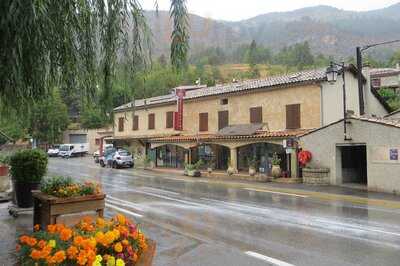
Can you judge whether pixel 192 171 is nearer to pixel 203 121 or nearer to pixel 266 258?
pixel 203 121

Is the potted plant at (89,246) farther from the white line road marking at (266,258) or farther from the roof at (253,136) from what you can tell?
the roof at (253,136)

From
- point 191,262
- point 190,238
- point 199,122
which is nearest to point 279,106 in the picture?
point 199,122

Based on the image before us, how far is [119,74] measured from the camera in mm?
5379

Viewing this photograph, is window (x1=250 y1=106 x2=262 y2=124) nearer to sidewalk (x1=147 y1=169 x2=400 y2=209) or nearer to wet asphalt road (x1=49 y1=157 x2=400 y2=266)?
sidewalk (x1=147 y1=169 x2=400 y2=209)

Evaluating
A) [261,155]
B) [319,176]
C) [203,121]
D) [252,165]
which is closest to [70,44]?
[319,176]

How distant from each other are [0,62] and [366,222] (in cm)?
992

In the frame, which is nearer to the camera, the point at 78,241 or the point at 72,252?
the point at 72,252

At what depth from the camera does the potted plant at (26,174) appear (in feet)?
34.8

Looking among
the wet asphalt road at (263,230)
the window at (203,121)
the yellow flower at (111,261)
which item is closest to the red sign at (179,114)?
the window at (203,121)

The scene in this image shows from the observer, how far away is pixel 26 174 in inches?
421

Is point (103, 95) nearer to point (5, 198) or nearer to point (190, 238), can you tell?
point (190, 238)

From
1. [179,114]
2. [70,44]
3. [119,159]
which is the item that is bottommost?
[119,159]

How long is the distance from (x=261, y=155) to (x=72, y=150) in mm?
40878

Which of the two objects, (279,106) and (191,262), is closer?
(191,262)
